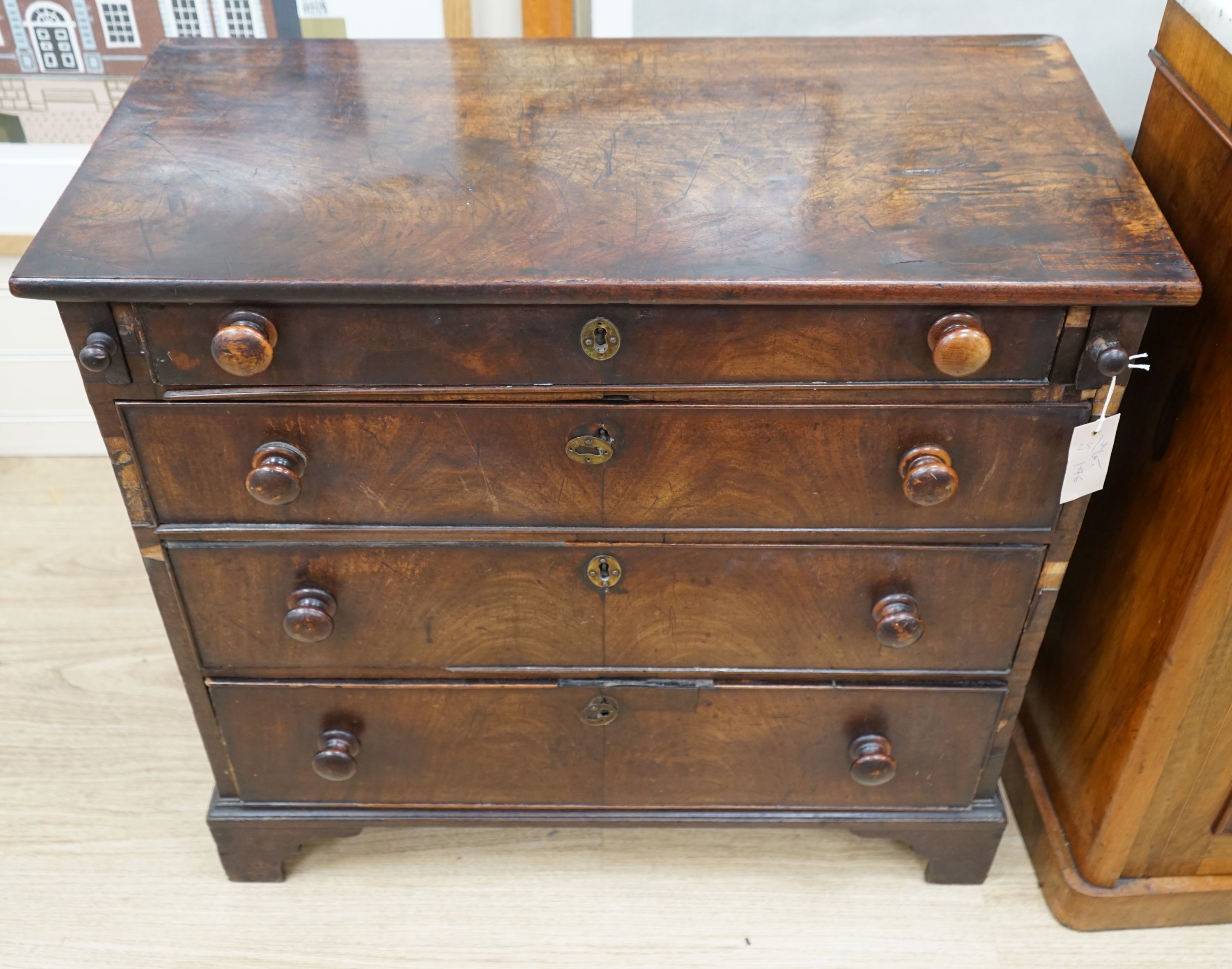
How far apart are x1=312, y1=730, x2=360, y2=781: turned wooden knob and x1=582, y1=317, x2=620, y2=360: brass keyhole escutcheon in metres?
0.58

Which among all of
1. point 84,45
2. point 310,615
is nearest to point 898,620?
point 310,615

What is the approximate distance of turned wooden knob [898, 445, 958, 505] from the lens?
102cm

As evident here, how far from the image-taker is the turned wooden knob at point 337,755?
4.20 ft

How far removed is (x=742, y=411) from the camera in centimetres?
104

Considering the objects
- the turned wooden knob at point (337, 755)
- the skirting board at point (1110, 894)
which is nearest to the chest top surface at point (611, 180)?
the turned wooden knob at point (337, 755)

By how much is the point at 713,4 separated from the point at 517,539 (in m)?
0.79

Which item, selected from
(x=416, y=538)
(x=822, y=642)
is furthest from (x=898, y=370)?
(x=416, y=538)

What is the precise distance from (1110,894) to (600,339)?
95 centimetres

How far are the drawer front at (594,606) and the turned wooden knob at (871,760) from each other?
101 mm

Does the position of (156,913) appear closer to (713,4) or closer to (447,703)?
(447,703)

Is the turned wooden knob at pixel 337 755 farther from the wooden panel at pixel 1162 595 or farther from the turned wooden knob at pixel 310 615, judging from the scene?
the wooden panel at pixel 1162 595

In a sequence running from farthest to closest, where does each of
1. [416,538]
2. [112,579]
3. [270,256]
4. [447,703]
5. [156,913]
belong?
[112,579], [156,913], [447,703], [416,538], [270,256]

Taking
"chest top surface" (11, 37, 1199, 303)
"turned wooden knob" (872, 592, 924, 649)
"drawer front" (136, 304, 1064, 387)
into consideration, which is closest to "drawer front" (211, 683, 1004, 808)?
"turned wooden knob" (872, 592, 924, 649)

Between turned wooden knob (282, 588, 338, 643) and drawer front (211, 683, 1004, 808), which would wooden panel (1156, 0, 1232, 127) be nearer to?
drawer front (211, 683, 1004, 808)
